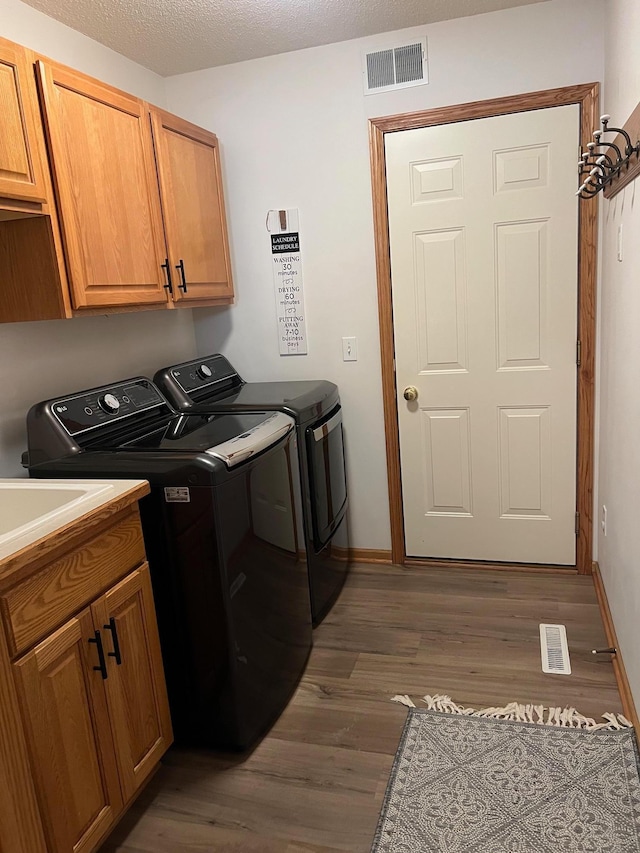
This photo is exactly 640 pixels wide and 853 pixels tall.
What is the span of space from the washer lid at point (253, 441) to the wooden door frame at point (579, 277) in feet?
2.85

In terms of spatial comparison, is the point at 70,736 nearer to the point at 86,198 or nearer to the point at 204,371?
the point at 86,198

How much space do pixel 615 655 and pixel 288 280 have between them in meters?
2.11

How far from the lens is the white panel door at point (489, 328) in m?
2.68

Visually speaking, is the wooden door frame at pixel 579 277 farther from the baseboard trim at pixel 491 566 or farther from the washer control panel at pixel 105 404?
the washer control panel at pixel 105 404

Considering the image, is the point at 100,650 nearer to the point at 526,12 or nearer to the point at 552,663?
the point at 552,663

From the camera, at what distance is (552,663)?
2.28 m

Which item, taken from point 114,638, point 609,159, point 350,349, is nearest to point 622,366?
point 609,159

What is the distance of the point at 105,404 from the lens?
7.45 feet

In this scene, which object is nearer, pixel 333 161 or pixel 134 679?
pixel 134 679

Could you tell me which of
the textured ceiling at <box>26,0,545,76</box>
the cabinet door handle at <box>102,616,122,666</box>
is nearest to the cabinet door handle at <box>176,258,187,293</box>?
the textured ceiling at <box>26,0,545,76</box>

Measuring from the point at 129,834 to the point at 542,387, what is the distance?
7.50 ft

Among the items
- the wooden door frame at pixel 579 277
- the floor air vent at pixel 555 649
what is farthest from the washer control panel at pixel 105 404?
the floor air vent at pixel 555 649

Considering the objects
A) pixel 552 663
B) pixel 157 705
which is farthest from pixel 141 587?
pixel 552 663

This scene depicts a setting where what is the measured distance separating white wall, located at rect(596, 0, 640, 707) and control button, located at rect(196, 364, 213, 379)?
1.73 m
